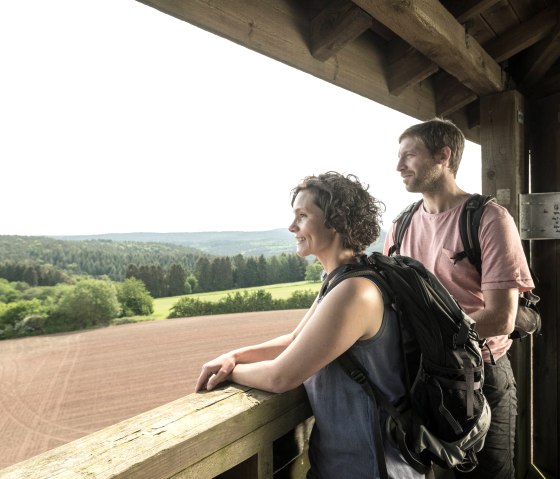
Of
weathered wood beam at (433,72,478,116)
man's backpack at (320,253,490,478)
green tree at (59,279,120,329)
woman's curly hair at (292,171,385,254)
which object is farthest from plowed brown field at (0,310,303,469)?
man's backpack at (320,253,490,478)

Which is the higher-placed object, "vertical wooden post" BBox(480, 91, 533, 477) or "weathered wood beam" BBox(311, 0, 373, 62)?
"weathered wood beam" BBox(311, 0, 373, 62)

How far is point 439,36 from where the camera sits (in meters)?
1.24

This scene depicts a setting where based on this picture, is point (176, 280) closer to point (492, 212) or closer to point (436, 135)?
point (436, 135)

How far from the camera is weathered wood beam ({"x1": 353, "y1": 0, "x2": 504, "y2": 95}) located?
103 cm

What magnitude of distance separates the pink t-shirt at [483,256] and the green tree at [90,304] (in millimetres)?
6025

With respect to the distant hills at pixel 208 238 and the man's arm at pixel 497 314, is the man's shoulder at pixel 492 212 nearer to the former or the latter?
the man's arm at pixel 497 314

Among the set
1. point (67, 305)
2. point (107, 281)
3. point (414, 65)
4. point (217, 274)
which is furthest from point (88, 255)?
point (414, 65)

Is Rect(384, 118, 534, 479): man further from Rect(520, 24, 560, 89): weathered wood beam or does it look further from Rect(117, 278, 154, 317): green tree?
Rect(117, 278, 154, 317): green tree

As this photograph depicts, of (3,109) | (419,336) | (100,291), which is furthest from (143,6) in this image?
(3,109)

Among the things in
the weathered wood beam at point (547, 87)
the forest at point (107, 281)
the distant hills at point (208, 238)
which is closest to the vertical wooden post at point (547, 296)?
the weathered wood beam at point (547, 87)

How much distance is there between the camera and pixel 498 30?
1741mm

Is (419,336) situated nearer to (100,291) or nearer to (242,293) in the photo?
(242,293)

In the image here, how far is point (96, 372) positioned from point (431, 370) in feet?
32.3

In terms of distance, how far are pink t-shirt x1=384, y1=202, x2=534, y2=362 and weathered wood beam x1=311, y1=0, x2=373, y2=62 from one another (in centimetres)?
66
